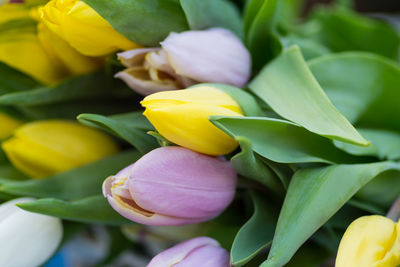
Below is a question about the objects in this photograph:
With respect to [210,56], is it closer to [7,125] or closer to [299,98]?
[299,98]

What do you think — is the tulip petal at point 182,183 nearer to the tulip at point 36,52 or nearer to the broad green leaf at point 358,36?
the tulip at point 36,52

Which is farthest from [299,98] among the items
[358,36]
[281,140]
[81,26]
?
[358,36]

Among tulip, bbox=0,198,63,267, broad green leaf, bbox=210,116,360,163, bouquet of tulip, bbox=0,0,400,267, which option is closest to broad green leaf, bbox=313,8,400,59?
bouquet of tulip, bbox=0,0,400,267

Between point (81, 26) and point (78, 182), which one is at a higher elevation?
point (81, 26)

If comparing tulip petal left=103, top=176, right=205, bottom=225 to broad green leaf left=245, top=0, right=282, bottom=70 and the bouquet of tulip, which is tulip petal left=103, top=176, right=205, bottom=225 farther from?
broad green leaf left=245, top=0, right=282, bottom=70

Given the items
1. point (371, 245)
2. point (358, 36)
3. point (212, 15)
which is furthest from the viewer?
point (358, 36)

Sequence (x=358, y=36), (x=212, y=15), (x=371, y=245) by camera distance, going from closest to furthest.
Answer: (x=371, y=245)
(x=212, y=15)
(x=358, y=36)
